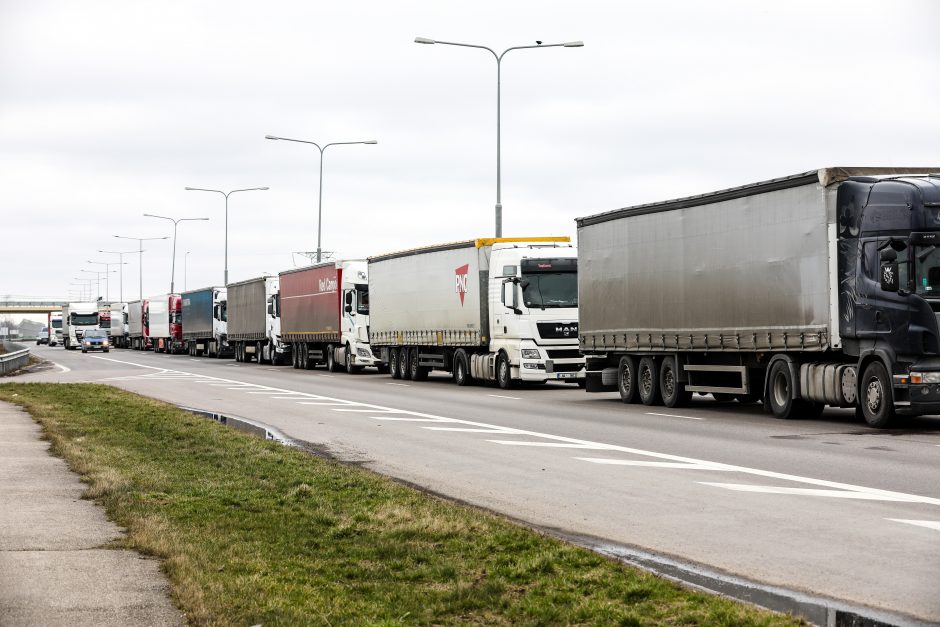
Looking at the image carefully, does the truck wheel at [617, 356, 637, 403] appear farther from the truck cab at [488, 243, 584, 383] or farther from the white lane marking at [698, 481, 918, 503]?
the white lane marking at [698, 481, 918, 503]

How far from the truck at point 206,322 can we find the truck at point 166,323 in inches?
143

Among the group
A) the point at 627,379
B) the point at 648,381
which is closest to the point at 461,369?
the point at 627,379

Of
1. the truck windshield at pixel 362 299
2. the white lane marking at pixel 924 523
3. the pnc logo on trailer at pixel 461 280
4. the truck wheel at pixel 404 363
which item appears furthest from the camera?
the truck windshield at pixel 362 299

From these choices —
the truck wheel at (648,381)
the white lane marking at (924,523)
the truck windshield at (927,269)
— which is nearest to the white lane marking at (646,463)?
the white lane marking at (924,523)

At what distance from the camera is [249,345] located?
204 ft

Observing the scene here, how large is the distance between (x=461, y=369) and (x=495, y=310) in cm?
333

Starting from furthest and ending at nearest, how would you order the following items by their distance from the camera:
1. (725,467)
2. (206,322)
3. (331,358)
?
(206,322), (331,358), (725,467)

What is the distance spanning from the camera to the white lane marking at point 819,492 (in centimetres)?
1117

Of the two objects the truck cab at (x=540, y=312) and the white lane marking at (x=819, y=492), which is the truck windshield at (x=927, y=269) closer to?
the white lane marking at (x=819, y=492)

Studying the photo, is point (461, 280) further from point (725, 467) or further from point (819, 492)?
point (819, 492)

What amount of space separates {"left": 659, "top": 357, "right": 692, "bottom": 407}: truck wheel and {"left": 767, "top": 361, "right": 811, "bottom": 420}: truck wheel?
2.80m

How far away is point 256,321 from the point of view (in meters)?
59.9

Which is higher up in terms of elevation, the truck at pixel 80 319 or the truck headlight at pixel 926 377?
the truck at pixel 80 319

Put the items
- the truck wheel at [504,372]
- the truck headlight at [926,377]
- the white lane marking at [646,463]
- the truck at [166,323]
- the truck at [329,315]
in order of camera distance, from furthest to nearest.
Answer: the truck at [166,323], the truck at [329,315], the truck wheel at [504,372], the truck headlight at [926,377], the white lane marking at [646,463]
